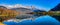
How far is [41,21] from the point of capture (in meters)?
1.51

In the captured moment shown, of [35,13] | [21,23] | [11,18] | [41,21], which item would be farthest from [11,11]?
[41,21]

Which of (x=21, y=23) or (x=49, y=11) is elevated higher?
(x=49, y=11)

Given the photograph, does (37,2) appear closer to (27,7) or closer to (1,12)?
(27,7)

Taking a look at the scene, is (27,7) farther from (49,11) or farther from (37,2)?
(49,11)

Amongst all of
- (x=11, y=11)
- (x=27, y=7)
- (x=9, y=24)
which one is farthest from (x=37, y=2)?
(x=9, y=24)

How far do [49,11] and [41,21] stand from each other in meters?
0.17

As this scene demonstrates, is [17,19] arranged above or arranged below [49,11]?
below

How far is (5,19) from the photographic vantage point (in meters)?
1.50

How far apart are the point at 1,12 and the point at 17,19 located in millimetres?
233

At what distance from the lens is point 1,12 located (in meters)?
1.49

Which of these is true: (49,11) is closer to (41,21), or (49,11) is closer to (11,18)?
(41,21)

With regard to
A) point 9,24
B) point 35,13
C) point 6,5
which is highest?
point 6,5

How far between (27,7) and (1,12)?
0.36 m

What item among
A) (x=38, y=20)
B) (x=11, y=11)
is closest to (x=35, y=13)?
(x=38, y=20)
